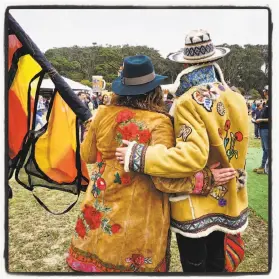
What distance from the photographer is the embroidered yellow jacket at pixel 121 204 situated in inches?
71.8

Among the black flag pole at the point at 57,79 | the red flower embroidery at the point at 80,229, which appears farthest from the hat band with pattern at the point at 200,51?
the red flower embroidery at the point at 80,229

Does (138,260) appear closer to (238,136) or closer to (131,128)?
(131,128)

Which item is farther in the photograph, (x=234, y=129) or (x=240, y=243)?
(x=240, y=243)

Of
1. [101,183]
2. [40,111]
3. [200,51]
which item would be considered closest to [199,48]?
[200,51]

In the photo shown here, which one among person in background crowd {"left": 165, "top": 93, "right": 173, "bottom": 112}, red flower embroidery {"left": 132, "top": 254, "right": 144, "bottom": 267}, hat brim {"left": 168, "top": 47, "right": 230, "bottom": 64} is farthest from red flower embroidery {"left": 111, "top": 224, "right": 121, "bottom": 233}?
hat brim {"left": 168, "top": 47, "right": 230, "bottom": 64}

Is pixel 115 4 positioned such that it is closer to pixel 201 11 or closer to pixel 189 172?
pixel 201 11

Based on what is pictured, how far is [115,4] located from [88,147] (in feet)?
2.81

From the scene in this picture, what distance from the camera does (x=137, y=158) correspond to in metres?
1.75

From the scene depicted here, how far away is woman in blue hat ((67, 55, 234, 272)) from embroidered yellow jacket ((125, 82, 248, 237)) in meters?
0.08

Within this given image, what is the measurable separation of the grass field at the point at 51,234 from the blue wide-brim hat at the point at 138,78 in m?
1.05

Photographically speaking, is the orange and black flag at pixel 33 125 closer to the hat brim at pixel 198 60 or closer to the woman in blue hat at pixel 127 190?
the woman in blue hat at pixel 127 190

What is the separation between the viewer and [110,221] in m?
1.92

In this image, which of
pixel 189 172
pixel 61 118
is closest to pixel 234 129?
pixel 189 172

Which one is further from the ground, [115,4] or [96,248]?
[115,4]
